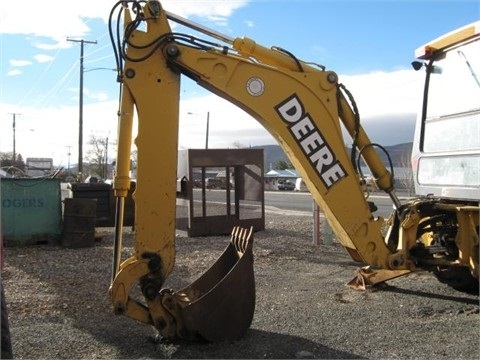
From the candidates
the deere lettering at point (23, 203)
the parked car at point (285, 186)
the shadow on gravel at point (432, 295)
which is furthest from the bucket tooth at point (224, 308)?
the parked car at point (285, 186)

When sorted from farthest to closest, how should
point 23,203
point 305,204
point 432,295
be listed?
1. point 305,204
2. point 23,203
3. point 432,295

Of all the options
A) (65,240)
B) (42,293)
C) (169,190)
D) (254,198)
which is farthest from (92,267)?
(254,198)

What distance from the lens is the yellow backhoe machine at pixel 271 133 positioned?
15.9 ft

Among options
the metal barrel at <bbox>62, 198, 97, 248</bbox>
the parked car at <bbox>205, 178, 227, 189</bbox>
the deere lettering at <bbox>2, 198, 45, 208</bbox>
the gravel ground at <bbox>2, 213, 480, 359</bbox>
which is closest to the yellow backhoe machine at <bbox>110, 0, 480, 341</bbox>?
the gravel ground at <bbox>2, 213, 480, 359</bbox>

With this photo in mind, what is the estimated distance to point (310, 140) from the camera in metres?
5.20

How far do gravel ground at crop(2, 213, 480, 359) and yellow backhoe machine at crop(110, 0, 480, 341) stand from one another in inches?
16.9

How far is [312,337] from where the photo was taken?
524cm

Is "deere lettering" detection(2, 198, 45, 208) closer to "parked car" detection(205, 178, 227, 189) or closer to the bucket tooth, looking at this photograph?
"parked car" detection(205, 178, 227, 189)

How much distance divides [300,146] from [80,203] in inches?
322

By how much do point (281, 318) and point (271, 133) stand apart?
2.03 m

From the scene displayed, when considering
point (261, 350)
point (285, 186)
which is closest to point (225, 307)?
point (261, 350)

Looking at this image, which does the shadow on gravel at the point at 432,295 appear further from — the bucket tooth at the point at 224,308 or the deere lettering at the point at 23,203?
the deere lettering at the point at 23,203

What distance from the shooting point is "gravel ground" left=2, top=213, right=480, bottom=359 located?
487 centimetres

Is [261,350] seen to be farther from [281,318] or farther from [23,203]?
[23,203]
